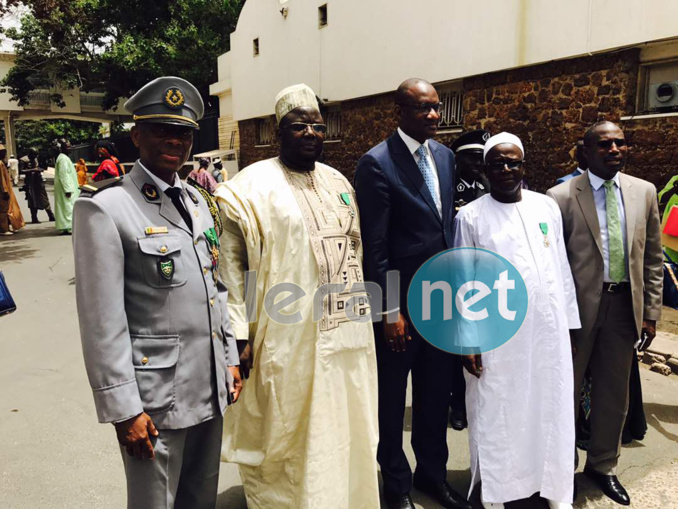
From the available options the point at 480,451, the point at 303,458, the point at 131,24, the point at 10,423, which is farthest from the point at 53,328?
the point at 131,24

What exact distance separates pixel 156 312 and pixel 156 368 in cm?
19

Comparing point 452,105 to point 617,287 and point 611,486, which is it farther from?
point 611,486

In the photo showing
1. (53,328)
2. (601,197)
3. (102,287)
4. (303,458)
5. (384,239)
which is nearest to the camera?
(102,287)

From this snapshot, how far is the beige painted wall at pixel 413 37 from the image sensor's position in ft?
21.5

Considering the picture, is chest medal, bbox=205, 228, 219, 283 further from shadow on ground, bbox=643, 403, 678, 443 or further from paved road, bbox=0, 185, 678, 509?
shadow on ground, bbox=643, 403, 678, 443

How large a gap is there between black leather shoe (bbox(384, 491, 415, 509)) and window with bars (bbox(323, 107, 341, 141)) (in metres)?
10.8

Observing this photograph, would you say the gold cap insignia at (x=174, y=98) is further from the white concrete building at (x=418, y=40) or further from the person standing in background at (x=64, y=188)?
the person standing in background at (x=64, y=188)

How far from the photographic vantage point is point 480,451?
8.90 feet

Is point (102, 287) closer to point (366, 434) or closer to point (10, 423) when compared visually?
point (366, 434)

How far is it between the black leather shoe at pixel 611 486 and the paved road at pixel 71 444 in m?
0.06

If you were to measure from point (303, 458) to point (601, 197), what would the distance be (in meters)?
2.11

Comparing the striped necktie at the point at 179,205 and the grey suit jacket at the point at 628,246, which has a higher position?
the striped necktie at the point at 179,205

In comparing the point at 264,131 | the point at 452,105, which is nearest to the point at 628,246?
the point at 452,105

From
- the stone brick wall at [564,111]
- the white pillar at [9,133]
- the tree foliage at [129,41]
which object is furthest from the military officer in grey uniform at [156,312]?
the white pillar at [9,133]
